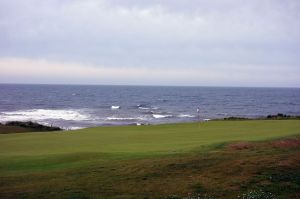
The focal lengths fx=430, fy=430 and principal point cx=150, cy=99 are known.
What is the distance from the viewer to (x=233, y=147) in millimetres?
17750

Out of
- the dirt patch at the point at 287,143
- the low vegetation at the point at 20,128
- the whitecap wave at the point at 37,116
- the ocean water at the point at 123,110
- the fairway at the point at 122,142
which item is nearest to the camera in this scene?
the dirt patch at the point at 287,143

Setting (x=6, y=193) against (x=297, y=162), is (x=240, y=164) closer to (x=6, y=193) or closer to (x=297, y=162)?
(x=297, y=162)

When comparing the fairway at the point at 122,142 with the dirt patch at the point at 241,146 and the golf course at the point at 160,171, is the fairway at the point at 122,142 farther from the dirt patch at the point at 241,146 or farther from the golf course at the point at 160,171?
the dirt patch at the point at 241,146

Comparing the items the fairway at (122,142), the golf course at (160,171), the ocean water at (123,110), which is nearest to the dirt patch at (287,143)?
the golf course at (160,171)

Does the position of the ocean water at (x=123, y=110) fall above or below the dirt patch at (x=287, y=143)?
below

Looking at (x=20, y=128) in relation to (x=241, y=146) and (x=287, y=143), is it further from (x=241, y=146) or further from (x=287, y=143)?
(x=287, y=143)

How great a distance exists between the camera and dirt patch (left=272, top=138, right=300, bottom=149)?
701 inches

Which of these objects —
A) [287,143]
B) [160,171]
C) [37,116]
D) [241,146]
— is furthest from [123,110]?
[160,171]

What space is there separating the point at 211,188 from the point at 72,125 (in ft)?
140

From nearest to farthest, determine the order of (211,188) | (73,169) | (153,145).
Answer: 1. (211,188)
2. (73,169)
3. (153,145)

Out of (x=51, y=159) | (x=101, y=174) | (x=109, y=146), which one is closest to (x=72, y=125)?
(x=109, y=146)

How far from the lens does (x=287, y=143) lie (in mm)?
18219

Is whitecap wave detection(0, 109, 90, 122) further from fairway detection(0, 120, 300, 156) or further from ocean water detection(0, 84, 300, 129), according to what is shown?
fairway detection(0, 120, 300, 156)

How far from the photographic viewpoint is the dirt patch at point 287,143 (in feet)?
58.4
